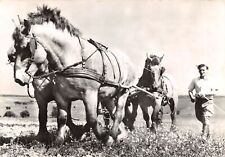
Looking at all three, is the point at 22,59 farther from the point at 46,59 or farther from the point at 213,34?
the point at 213,34

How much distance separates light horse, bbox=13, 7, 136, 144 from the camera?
97.6 inches

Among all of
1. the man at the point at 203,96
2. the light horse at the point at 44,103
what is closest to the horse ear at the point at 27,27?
the light horse at the point at 44,103

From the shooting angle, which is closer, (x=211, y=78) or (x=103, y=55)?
(x=103, y=55)

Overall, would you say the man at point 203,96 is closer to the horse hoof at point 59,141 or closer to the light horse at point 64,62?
the light horse at point 64,62

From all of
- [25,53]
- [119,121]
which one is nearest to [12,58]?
[25,53]

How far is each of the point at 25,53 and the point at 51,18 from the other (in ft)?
0.81

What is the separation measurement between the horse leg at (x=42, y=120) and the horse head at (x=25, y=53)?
221 millimetres

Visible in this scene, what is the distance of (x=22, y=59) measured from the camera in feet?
8.14

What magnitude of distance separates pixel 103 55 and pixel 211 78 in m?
0.75

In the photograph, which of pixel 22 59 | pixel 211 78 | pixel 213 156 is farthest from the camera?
pixel 211 78

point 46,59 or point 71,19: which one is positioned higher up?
point 71,19

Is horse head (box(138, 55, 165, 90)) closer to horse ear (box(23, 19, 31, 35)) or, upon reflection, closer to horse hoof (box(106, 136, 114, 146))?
horse hoof (box(106, 136, 114, 146))

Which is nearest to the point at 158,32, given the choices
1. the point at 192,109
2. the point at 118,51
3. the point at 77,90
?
the point at 118,51

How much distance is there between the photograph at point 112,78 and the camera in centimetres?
252
